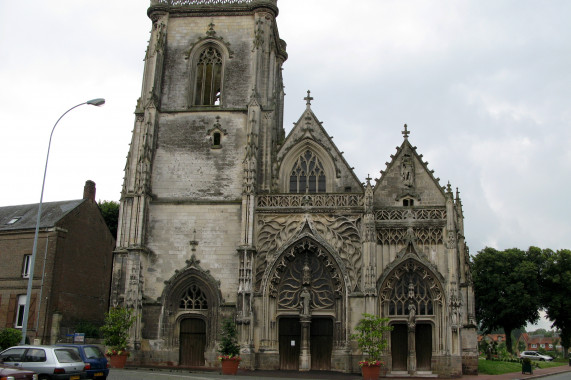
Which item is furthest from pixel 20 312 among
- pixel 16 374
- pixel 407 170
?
pixel 407 170

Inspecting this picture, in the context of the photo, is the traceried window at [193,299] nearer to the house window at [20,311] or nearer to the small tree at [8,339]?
the small tree at [8,339]

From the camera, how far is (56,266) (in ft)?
109

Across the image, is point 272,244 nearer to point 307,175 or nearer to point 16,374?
point 307,175

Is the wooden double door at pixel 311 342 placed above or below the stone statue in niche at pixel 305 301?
below

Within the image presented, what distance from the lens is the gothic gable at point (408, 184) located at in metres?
28.2

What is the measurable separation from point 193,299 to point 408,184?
1184cm

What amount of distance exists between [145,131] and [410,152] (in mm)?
13448

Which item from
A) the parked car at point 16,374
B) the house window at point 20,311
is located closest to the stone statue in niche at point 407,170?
the parked car at point 16,374

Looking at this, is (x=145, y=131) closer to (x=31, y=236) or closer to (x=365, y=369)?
(x=31, y=236)

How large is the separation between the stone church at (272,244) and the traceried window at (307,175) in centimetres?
6

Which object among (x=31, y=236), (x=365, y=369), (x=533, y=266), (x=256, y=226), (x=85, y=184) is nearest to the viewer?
(x=365, y=369)

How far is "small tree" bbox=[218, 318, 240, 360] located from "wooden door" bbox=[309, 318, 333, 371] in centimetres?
389

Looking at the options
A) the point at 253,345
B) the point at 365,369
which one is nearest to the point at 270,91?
the point at 253,345

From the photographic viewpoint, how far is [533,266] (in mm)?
48812
